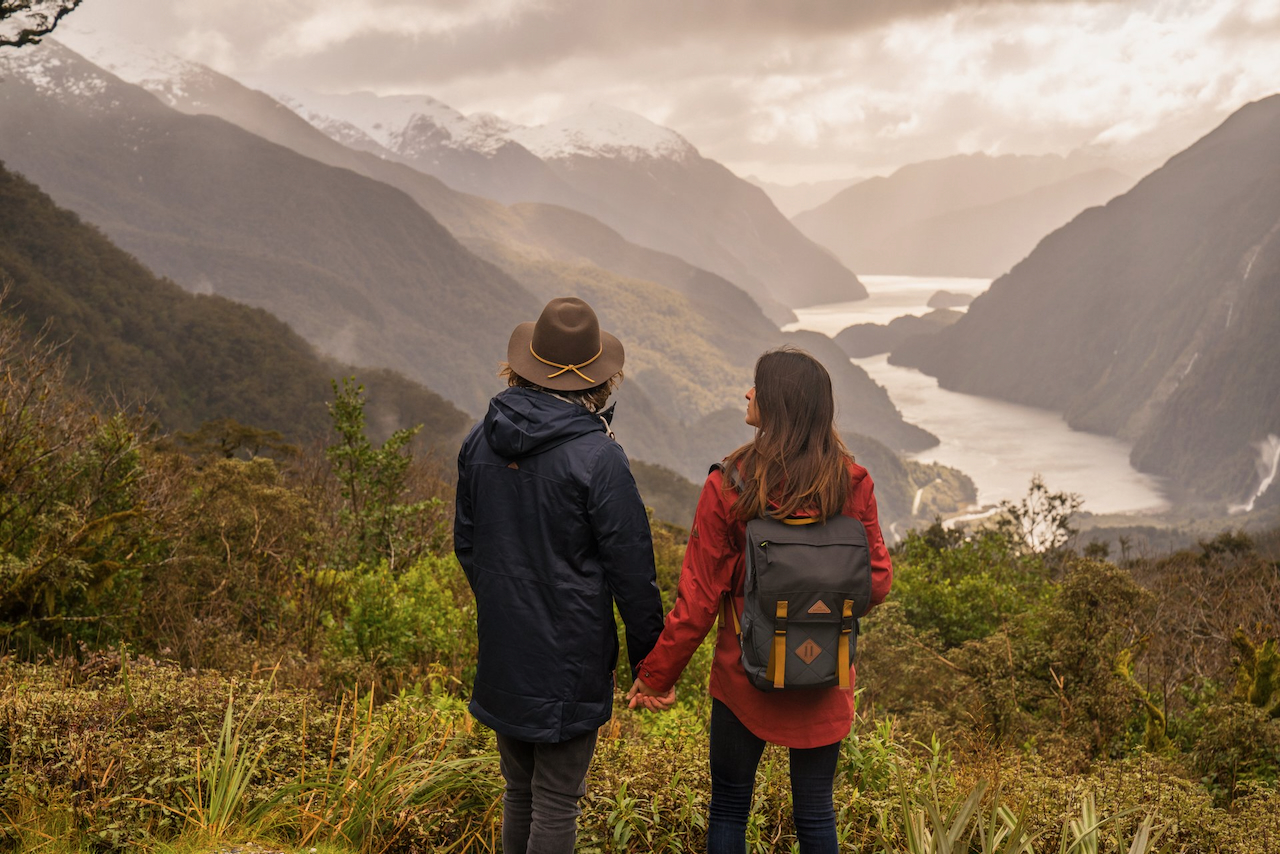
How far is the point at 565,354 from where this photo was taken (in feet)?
9.50

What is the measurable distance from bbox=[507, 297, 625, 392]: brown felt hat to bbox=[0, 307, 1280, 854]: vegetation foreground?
177cm

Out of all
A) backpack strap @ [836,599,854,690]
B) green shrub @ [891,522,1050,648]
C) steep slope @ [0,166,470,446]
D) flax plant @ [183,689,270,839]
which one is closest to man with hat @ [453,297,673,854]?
backpack strap @ [836,599,854,690]

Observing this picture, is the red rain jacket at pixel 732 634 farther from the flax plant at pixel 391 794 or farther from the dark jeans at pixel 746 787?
the flax plant at pixel 391 794

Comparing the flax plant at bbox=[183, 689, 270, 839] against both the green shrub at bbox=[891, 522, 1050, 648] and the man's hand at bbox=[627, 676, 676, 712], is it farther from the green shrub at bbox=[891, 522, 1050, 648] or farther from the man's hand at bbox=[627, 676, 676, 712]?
the green shrub at bbox=[891, 522, 1050, 648]

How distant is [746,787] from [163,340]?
8125 cm

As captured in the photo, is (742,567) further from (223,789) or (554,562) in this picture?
(223,789)

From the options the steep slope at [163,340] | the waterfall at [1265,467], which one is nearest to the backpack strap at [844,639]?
the steep slope at [163,340]

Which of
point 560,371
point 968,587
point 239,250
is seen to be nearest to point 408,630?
point 560,371

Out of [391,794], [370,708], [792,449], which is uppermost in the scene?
[792,449]

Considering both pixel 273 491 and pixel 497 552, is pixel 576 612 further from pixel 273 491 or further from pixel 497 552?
pixel 273 491

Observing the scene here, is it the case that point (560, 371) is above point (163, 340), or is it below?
below

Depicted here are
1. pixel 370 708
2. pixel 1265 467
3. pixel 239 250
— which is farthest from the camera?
pixel 239 250

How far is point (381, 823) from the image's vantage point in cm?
337

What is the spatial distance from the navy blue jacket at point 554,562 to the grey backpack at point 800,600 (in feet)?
1.24
